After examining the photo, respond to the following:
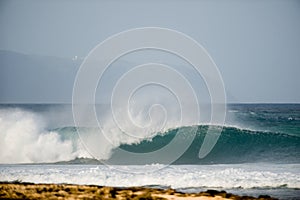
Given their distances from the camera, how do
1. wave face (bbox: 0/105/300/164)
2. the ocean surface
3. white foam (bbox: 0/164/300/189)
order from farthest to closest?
wave face (bbox: 0/105/300/164), the ocean surface, white foam (bbox: 0/164/300/189)

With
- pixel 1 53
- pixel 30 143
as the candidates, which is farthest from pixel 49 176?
pixel 1 53

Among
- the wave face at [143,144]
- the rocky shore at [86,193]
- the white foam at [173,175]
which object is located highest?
the wave face at [143,144]

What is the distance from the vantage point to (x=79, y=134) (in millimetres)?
9945

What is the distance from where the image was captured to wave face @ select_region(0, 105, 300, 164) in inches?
323

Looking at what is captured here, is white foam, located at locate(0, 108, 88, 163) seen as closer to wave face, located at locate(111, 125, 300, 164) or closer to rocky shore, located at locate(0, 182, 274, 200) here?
wave face, located at locate(111, 125, 300, 164)

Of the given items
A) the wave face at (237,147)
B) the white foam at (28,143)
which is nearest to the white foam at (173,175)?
the white foam at (28,143)

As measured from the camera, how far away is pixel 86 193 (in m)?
5.02

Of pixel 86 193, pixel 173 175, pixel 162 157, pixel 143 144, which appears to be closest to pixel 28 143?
pixel 143 144

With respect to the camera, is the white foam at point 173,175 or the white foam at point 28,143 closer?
the white foam at point 173,175

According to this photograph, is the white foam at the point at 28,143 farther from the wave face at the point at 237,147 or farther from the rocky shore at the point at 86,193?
the rocky shore at the point at 86,193

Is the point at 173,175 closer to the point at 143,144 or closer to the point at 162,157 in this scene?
the point at 162,157

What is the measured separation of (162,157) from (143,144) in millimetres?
1004

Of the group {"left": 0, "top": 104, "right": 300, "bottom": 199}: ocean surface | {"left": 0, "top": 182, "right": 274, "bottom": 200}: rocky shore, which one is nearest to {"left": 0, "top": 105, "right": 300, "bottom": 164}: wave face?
{"left": 0, "top": 104, "right": 300, "bottom": 199}: ocean surface

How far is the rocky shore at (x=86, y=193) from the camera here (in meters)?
4.86
